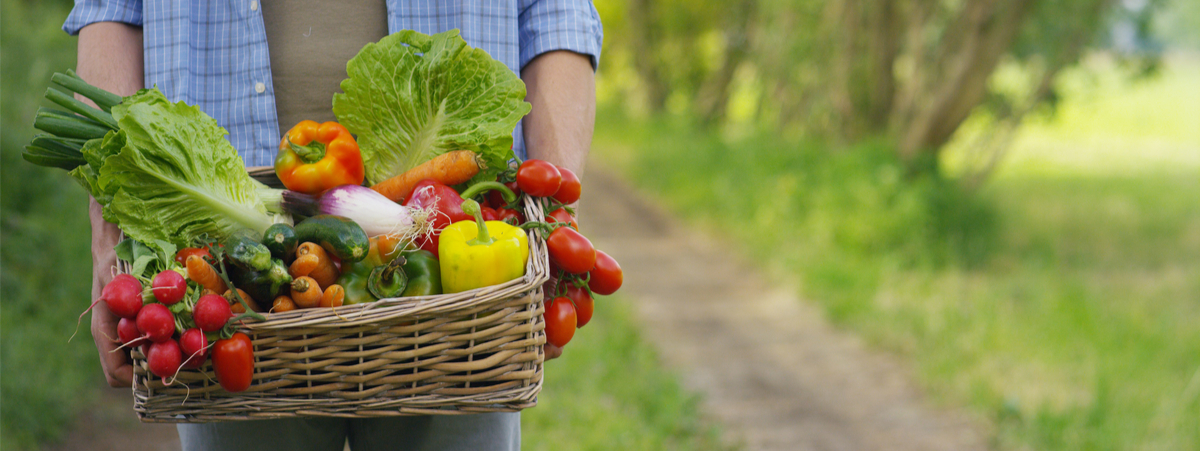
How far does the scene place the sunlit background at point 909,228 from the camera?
4.07 m


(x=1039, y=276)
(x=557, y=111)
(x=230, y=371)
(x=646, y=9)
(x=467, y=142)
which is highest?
(x=646, y=9)

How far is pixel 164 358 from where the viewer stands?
4.08 ft

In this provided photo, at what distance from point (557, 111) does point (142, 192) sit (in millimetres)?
800

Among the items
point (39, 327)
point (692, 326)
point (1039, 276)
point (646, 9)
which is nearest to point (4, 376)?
point (39, 327)

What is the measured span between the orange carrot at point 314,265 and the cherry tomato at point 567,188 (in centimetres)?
44

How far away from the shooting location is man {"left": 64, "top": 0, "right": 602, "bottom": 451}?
5.67 feet

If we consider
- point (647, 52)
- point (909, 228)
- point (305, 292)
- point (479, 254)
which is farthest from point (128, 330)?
point (647, 52)

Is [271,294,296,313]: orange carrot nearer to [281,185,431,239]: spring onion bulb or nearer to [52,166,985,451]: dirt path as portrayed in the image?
[281,185,431,239]: spring onion bulb

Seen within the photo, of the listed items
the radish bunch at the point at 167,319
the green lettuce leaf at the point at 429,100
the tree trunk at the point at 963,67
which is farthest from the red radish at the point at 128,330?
the tree trunk at the point at 963,67

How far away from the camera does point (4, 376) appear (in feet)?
11.0

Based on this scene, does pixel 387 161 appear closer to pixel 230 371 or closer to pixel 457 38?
pixel 457 38

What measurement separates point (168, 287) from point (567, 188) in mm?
697

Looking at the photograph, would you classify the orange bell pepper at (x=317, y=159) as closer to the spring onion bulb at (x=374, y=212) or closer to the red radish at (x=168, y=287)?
the spring onion bulb at (x=374, y=212)

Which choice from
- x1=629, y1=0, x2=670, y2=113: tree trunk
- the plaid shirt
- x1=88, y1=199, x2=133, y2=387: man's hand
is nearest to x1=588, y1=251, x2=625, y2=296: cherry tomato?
the plaid shirt
